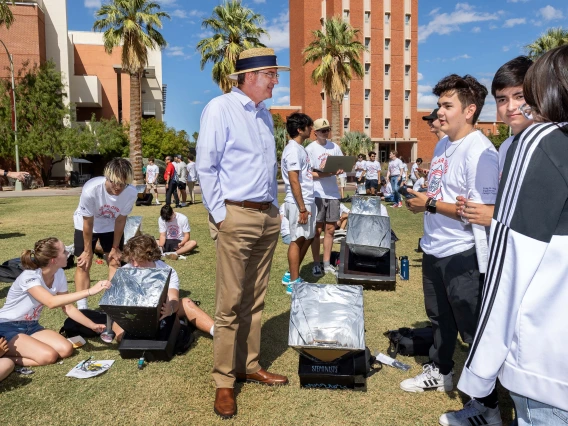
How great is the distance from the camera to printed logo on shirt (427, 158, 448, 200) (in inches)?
125

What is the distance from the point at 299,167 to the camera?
5824mm

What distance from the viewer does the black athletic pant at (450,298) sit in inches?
119

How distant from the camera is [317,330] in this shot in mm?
3662

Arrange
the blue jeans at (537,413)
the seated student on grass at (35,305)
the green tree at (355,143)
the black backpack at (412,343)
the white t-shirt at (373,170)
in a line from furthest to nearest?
the green tree at (355,143), the white t-shirt at (373,170), the black backpack at (412,343), the seated student on grass at (35,305), the blue jeans at (537,413)

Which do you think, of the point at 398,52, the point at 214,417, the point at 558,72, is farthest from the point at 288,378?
the point at 398,52

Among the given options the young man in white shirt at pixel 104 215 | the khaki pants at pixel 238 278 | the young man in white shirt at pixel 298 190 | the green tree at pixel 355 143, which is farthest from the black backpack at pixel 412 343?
the green tree at pixel 355 143

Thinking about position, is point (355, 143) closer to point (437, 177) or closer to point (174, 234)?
point (174, 234)

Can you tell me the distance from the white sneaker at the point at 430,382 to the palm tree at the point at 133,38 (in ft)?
80.0

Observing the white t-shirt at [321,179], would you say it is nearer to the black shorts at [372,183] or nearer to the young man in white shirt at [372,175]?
the young man in white shirt at [372,175]

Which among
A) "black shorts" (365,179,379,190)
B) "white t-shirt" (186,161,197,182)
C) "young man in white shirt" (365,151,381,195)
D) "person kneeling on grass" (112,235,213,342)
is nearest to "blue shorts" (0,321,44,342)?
"person kneeling on grass" (112,235,213,342)

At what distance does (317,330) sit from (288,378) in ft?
1.58

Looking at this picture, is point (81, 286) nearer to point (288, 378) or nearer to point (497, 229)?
point (288, 378)

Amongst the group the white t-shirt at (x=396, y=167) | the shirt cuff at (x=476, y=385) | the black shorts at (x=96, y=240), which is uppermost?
the white t-shirt at (x=396, y=167)

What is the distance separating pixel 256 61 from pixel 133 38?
2602cm
